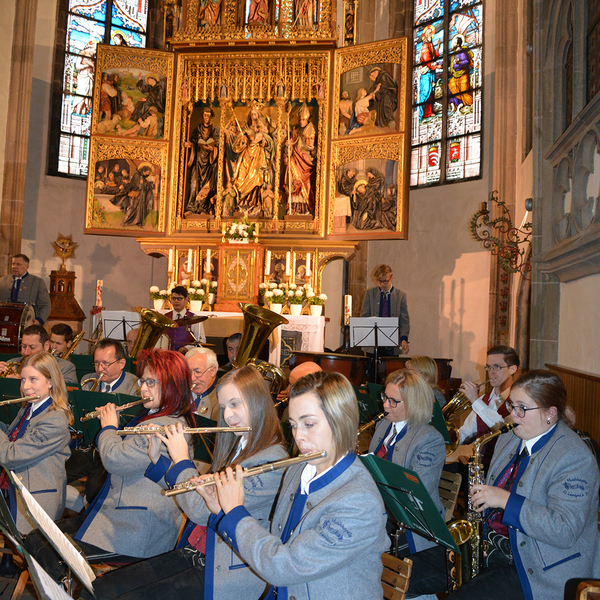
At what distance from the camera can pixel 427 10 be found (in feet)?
42.9

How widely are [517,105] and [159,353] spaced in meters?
9.13

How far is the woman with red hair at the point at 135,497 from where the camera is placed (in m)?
2.83

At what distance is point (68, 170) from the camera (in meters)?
13.6

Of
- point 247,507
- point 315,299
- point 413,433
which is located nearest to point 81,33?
point 315,299

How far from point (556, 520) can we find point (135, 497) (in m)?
1.82

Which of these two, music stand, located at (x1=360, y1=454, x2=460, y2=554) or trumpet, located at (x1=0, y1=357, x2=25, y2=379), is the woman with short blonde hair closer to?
music stand, located at (x1=360, y1=454, x2=460, y2=554)

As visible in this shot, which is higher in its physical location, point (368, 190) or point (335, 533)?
point (368, 190)

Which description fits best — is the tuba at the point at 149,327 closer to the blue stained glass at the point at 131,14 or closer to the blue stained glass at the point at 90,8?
the blue stained glass at the point at 90,8

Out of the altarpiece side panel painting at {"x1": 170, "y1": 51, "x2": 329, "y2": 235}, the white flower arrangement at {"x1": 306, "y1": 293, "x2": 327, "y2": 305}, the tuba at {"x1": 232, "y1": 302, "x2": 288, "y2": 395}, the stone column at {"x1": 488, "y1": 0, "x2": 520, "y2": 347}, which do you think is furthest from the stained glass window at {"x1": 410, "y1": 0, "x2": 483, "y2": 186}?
the tuba at {"x1": 232, "y1": 302, "x2": 288, "y2": 395}

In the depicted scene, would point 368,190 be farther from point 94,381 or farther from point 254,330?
point 94,381

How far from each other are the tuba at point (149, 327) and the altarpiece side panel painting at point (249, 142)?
441cm

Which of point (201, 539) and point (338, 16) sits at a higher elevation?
point (338, 16)

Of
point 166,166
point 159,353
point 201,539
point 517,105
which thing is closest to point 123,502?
point 201,539

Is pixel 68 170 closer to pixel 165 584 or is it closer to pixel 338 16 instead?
pixel 338 16
